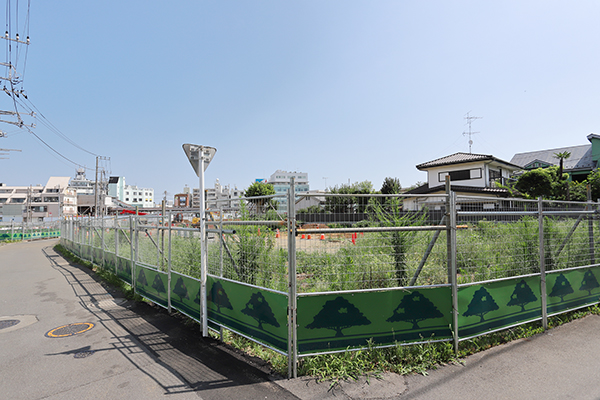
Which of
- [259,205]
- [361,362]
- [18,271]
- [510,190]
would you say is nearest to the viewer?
[361,362]

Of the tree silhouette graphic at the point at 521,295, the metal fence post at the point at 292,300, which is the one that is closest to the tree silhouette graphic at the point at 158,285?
the metal fence post at the point at 292,300

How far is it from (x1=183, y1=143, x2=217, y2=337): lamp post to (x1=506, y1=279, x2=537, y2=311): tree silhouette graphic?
5007 millimetres

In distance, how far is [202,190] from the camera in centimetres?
556

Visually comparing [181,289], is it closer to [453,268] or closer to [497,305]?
[453,268]

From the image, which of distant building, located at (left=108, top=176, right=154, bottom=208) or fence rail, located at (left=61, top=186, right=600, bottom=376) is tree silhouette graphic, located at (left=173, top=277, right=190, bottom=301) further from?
distant building, located at (left=108, top=176, right=154, bottom=208)

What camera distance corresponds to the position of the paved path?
11.5ft

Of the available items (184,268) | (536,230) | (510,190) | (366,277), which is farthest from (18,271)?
(510,190)

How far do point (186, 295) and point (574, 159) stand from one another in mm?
54842

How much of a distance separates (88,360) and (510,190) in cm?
2602

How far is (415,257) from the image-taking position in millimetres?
5113

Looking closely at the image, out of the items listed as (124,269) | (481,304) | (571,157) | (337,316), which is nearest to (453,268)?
(481,304)

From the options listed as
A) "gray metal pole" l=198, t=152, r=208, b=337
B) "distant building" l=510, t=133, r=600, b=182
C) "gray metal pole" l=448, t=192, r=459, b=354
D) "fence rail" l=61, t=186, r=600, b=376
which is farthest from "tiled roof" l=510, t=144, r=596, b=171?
"gray metal pole" l=198, t=152, r=208, b=337

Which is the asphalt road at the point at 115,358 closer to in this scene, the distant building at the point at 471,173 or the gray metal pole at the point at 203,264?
the gray metal pole at the point at 203,264

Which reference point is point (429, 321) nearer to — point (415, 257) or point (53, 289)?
point (415, 257)
